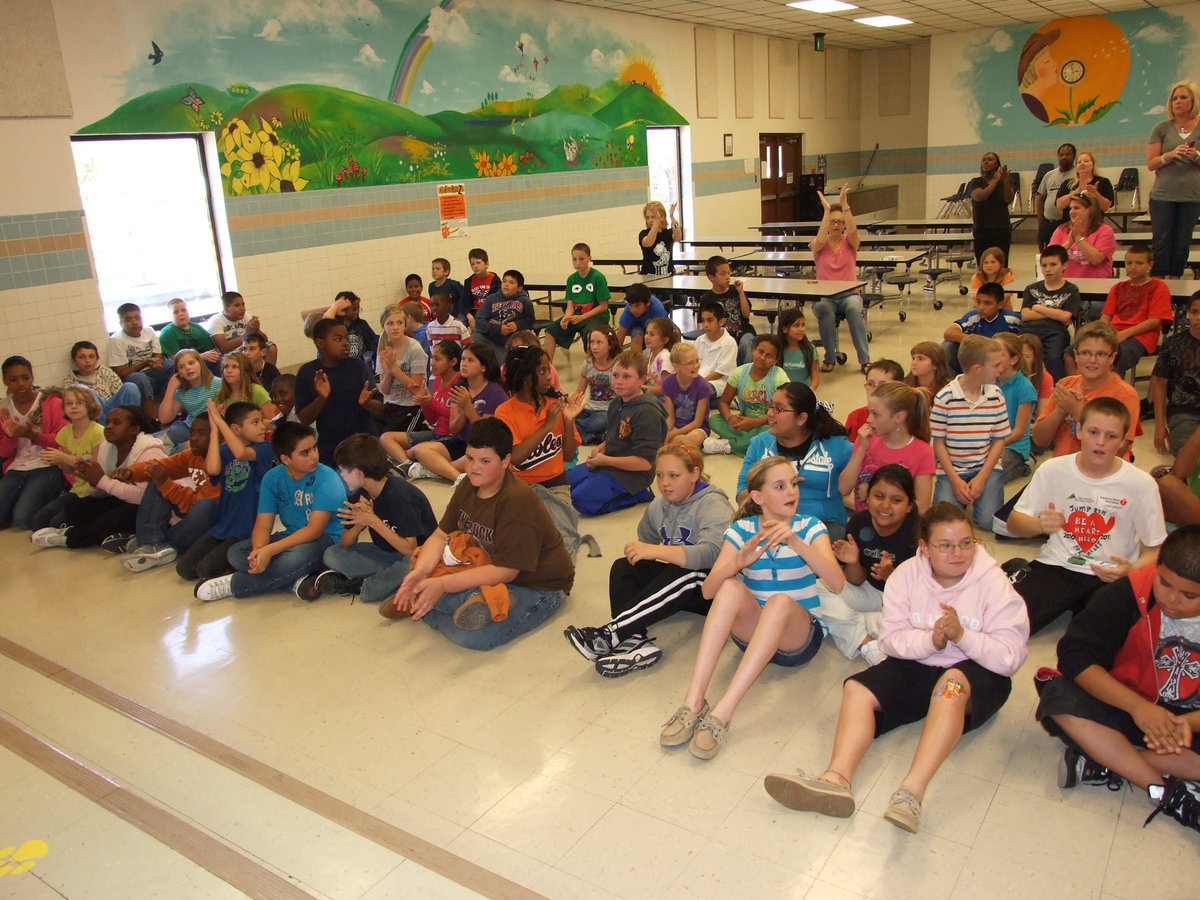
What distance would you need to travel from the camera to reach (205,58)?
A: 8117 mm

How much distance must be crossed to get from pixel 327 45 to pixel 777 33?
957cm

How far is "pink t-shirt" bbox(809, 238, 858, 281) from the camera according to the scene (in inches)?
351

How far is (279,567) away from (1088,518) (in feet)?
11.8

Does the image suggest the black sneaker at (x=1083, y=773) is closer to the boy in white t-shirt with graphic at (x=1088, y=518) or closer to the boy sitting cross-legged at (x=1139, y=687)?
the boy sitting cross-legged at (x=1139, y=687)

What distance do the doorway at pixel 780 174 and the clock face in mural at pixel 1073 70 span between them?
4083mm

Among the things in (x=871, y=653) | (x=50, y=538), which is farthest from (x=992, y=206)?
(x=50, y=538)

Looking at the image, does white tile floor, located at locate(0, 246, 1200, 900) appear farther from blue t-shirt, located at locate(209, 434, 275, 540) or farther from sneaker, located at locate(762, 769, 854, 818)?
blue t-shirt, located at locate(209, 434, 275, 540)

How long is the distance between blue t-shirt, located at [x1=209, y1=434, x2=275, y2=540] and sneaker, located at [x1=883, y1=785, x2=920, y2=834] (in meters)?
3.42

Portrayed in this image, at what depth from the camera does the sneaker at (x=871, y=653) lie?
136 inches

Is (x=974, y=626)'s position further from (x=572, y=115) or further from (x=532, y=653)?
(x=572, y=115)

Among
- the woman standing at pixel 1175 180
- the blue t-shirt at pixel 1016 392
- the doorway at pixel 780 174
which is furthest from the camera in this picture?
the doorway at pixel 780 174

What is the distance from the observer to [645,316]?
306 inches

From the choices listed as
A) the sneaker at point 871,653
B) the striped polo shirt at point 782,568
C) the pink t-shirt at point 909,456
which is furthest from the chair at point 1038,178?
the striped polo shirt at point 782,568

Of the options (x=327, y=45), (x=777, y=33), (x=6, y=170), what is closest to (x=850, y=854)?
(x=6, y=170)
